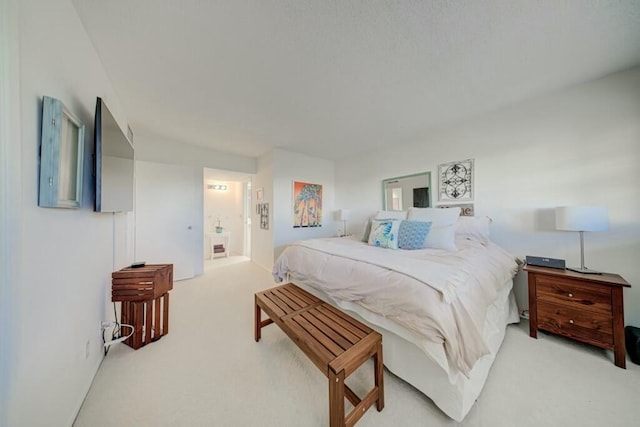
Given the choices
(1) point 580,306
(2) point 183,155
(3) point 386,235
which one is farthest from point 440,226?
(2) point 183,155

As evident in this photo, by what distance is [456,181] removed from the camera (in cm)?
274

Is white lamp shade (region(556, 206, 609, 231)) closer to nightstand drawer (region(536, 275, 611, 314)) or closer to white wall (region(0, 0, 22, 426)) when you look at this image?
nightstand drawer (region(536, 275, 611, 314))

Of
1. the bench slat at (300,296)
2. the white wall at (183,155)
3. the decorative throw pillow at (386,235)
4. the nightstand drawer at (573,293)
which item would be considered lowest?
the bench slat at (300,296)

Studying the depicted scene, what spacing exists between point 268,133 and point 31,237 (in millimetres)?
2617

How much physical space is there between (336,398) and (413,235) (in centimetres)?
175

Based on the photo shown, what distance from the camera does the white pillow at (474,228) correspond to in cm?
233

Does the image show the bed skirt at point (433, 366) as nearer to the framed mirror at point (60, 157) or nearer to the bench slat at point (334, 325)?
the bench slat at point (334, 325)

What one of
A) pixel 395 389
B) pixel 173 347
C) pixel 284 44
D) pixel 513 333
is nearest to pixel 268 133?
pixel 284 44

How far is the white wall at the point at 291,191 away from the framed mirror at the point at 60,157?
2.61m

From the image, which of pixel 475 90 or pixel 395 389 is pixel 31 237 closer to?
pixel 395 389

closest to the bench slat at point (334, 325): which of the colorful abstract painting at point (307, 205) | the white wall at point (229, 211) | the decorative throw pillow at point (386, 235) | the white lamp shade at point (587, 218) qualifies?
the decorative throw pillow at point (386, 235)

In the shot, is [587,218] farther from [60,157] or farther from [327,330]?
[60,157]

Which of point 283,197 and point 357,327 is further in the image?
point 283,197

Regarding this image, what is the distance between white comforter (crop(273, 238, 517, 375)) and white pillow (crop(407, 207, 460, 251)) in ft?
0.41
